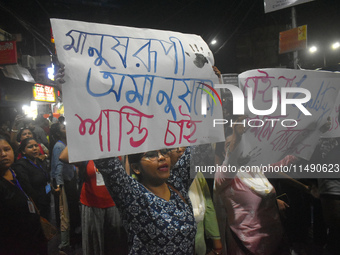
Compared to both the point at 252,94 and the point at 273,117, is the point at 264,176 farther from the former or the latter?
the point at 252,94

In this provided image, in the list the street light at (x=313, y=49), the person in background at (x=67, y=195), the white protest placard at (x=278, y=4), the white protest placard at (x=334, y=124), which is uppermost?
the street light at (x=313, y=49)

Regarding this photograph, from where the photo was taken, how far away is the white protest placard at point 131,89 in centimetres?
134

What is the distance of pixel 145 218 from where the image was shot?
159cm

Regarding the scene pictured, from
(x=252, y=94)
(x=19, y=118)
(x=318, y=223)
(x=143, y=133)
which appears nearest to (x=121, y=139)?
(x=143, y=133)

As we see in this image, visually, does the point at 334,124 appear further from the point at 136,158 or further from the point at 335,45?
the point at 335,45

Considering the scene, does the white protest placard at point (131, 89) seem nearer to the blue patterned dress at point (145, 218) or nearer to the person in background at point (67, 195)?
the blue patterned dress at point (145, 218)

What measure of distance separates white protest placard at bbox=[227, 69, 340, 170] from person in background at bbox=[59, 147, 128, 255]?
158 cm

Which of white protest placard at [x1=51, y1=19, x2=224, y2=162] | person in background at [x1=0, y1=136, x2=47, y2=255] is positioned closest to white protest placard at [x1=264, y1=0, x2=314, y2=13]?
white protest placard at [x1=51, y1=19, x2=224, y2=162]

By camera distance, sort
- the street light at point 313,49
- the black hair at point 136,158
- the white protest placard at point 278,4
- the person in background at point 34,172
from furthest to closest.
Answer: the street light at point 313,49, the person in background at point 34,172, the white protest placard at point 278,4, the black hair at point 136,158

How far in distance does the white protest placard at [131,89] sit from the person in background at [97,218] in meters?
1.63

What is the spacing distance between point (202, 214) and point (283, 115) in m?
1.07

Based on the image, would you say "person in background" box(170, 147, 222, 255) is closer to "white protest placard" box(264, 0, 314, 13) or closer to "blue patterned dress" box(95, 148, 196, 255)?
"blue patterned dress" box(95, 148, 196, 255)

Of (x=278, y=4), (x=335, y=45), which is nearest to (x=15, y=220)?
(x=278, y=4)

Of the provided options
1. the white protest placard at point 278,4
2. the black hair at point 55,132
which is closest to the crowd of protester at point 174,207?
the black hair at point 55,132
